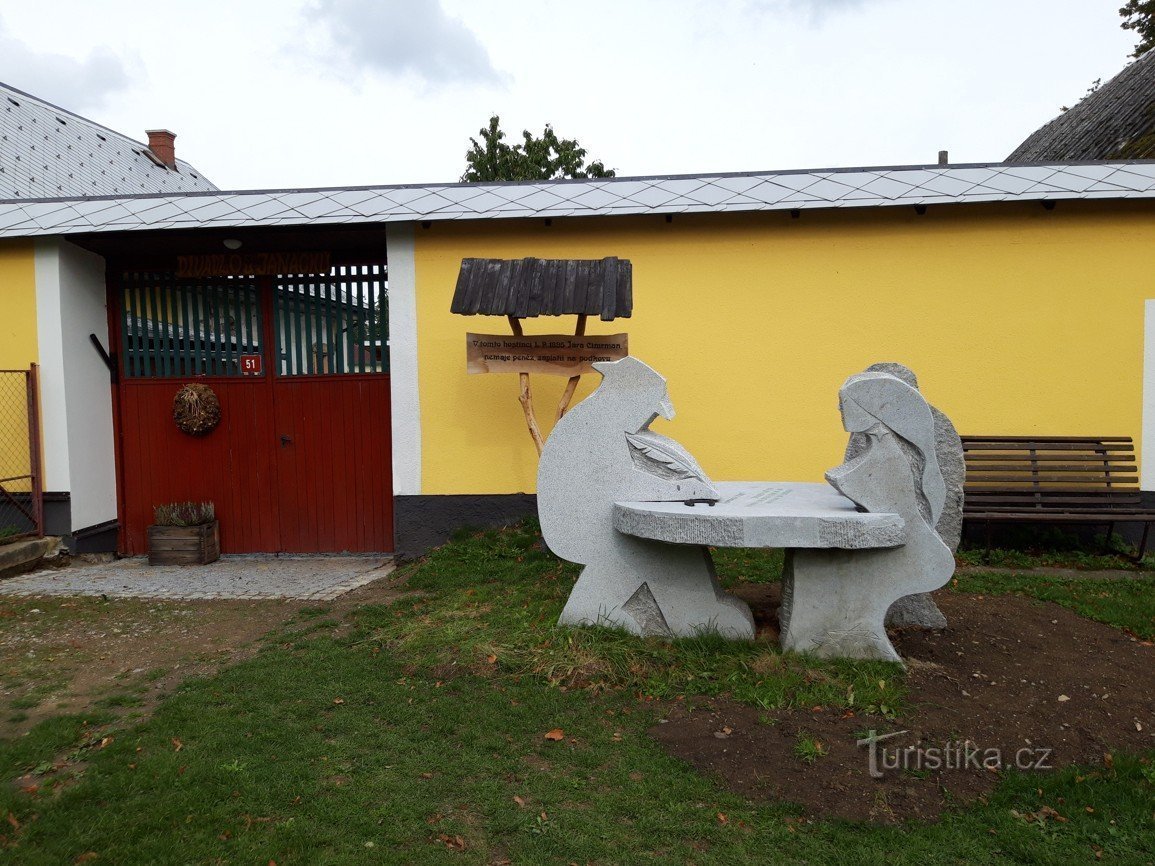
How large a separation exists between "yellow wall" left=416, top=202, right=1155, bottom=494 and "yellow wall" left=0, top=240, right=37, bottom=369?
12.9 feet

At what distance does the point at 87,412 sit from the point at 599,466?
6.07m

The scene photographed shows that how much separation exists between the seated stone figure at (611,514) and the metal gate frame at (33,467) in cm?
581

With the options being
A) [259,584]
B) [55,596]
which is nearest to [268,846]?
[259,584]

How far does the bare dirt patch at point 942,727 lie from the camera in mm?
2910

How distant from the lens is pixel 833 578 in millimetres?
3955

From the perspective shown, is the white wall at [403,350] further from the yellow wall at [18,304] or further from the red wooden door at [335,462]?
the yellow wall at [18,304]

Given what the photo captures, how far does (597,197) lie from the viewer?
691cm

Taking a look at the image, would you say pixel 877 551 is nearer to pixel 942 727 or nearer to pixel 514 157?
pixel 942 727

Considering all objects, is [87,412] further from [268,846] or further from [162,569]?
[268,846]

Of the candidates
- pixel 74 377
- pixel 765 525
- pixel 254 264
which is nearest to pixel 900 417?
pixel 765 525

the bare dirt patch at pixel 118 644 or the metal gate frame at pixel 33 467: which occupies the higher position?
the metal gate frame at pixel 33 467

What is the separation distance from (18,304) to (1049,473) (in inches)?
398

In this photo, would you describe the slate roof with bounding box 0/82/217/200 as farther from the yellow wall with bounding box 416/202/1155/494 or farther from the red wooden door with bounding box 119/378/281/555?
the yellow wall with bounding box 416/202/1155/494

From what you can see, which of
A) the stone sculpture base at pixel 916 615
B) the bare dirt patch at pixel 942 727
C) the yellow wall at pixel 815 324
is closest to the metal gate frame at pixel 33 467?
the yellow wall at pixel 815 324
